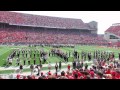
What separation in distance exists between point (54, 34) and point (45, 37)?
155 centimetres

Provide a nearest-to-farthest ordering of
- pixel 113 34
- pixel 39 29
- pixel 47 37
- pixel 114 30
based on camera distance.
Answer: pixel 114 30
pixel 113 34
pixel 47 37
pixel 39 29

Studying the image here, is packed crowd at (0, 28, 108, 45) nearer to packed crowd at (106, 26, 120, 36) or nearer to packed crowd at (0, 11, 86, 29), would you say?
packed crowd at (0, 11, 86, 29)

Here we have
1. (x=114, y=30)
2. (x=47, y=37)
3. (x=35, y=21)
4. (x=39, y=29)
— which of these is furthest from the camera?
(x=35, y=21)

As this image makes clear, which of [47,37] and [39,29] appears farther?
[39,29]

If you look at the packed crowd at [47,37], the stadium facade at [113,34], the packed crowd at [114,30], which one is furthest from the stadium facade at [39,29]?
the packed crowd at [114,30]

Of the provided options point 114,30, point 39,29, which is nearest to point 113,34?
point 114,30

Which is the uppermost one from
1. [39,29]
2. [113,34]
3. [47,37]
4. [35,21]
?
[35,21]

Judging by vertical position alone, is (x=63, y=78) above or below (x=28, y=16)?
below

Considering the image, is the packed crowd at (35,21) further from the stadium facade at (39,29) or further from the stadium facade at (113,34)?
the stadium facade at (113,34)

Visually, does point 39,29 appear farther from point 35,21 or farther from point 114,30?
point 114,30

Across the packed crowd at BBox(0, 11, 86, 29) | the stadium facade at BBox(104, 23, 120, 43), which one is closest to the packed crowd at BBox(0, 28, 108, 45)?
the packed crowd at BBox(0, 11, 86, 29)
